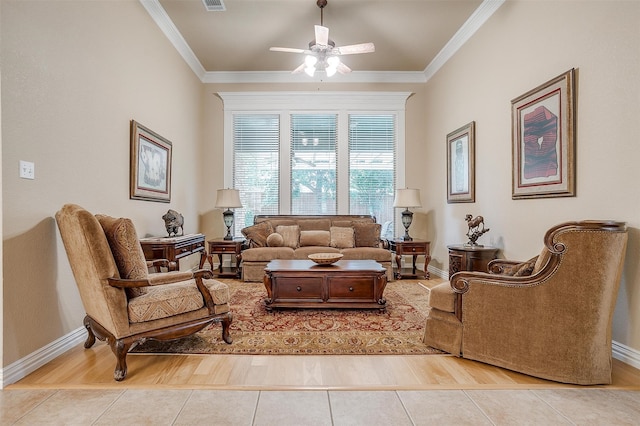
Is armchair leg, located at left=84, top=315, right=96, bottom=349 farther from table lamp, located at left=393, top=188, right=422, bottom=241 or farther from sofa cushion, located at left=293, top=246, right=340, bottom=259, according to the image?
table lamp, located at left=393, top=188, right=422, bottom=241

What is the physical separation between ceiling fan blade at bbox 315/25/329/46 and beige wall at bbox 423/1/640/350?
1977 millimetres

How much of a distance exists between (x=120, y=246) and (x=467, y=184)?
13.5ft

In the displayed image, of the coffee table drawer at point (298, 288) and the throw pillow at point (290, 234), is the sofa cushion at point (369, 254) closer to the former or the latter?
the throw pillow at point (290, 234)

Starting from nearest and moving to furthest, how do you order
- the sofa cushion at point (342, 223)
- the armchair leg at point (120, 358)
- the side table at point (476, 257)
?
the armchair leg at point (120, 358) → the side table at point (476, 257) → the sofa cushion at point (342, 223)

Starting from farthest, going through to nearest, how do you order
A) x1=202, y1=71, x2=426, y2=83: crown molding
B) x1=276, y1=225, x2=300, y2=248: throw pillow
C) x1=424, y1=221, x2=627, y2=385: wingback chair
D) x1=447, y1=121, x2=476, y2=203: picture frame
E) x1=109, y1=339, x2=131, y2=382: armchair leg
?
x1=202, y1=71, x2=426, y2=83: crown molding < x1=276, y1=225, x2=300, y2=248: throw pillow < x1=447, y1=121, x2=476, y2=203: picture frame < x1=109, y1=339, x2=131, y2=382: armchair leg < x1=424, y1=221, x2=627, y2=385: wingback chair

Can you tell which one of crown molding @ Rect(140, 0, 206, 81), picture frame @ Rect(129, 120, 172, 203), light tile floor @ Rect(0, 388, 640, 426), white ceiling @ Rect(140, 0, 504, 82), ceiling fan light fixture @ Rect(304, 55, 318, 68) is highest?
white ceiling @ Rect(140, 0, 504, 82)

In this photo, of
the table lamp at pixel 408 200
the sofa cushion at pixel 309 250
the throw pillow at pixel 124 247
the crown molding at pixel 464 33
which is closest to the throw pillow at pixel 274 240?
the sofa cushion at pixel 309 250

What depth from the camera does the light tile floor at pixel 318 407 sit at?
1.65m

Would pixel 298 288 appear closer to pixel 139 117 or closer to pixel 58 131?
pixel 58 131

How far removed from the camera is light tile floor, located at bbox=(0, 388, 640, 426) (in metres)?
1.65

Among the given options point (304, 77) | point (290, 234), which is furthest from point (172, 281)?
point (304, 77)

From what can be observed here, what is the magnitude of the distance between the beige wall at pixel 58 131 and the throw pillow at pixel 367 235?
2.97 meters

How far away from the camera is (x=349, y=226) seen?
17.8 ft

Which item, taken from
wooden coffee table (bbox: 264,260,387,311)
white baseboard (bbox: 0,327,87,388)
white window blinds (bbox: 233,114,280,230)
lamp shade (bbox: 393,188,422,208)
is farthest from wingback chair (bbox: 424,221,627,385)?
white window blinds (bbox: 233,114,280,230)
